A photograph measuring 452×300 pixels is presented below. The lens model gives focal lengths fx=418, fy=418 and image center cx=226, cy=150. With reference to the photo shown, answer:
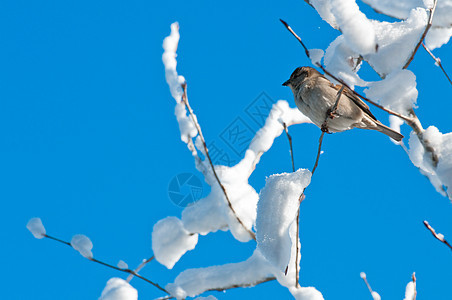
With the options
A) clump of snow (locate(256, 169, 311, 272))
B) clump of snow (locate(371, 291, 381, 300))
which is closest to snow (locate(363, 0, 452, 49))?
clump of snow (locate(256, 169, 311, 272))

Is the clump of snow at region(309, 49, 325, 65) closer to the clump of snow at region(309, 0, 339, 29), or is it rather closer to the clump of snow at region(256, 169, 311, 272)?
the clump of snow at region(309, 0, 339, 29)

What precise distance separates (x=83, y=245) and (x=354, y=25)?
2203mm

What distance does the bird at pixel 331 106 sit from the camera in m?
3.50

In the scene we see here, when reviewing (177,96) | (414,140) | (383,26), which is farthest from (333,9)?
(177,96)

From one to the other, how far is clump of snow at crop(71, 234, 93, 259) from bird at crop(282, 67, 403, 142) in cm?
205

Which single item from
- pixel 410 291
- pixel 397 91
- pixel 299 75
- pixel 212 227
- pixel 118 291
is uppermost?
pixel 299 75

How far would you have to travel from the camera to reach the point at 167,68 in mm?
3055

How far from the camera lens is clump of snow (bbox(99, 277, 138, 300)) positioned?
2.70m

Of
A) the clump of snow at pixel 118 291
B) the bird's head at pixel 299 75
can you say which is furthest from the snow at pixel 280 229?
the bird's head at pixel 299 75

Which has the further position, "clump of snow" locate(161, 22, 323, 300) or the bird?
the bird

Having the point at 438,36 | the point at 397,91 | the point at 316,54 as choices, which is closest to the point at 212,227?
the point at 316,54

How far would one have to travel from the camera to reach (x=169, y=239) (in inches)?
126

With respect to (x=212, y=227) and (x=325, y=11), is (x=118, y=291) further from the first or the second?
(x=325, y=11)

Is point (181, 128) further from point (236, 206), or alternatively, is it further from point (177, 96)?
point (236, 206)
